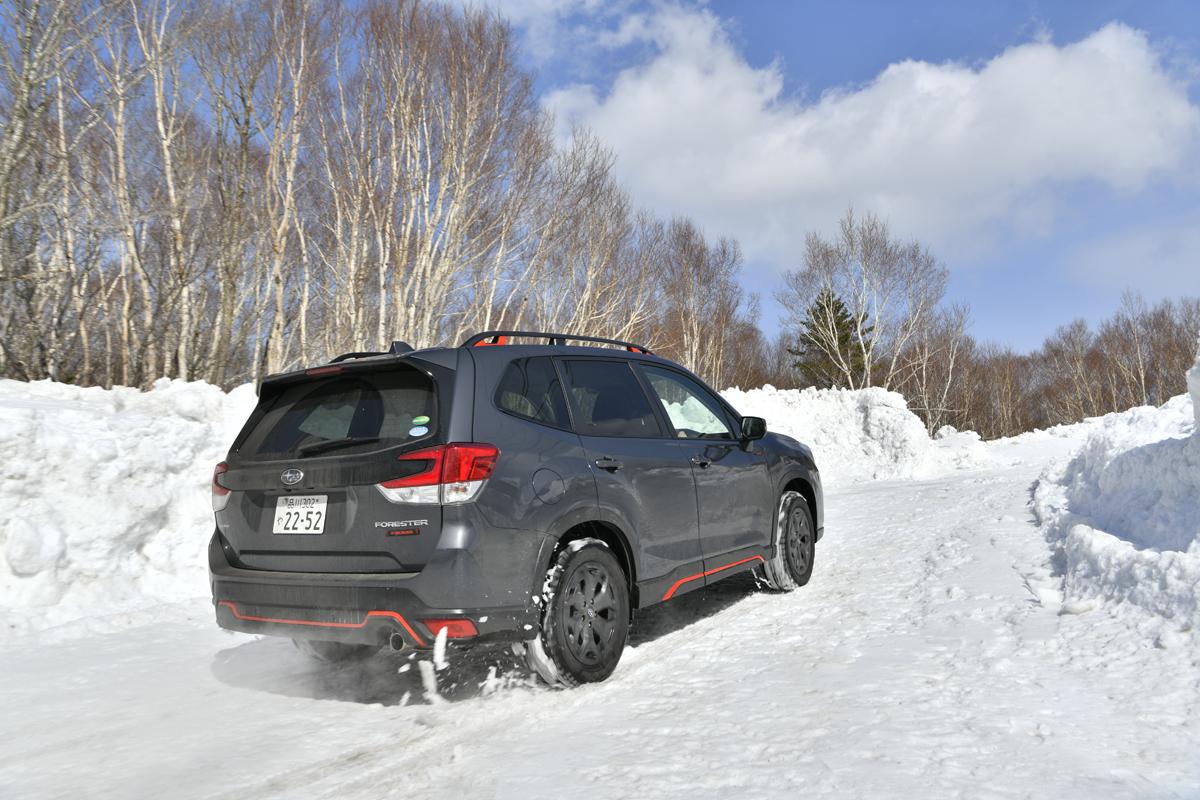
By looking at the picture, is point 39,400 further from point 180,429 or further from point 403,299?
point 403,299

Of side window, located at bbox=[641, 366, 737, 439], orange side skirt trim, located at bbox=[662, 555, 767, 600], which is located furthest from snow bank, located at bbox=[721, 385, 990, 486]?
orange side skirt trim, located at bbox=[662, 555, 767, 600]

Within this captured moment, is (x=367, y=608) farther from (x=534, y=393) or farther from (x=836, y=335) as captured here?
(x=836, y=335)

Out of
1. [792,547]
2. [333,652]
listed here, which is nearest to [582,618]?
[333,652]

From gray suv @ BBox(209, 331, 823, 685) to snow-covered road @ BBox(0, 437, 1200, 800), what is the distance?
40 centimetres

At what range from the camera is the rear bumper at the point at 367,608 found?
121 inches

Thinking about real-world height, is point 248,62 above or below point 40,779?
above

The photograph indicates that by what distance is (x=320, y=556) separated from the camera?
10.9ft

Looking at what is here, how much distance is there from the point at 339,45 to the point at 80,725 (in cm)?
1657

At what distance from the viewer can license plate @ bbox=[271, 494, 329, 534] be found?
3.36m

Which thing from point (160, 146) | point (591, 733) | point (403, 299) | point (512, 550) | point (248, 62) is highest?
point (248, 62)

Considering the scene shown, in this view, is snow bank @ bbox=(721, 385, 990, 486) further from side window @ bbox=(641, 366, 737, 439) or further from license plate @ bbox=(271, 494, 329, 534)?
license plate @ bbox=(271, 494, 329, 534)

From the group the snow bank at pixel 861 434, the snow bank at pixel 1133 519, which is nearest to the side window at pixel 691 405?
the snow bank at pixel 1133 519

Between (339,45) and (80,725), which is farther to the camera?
(339,45)

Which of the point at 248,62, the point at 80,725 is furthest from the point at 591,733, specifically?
the point at 248,62
